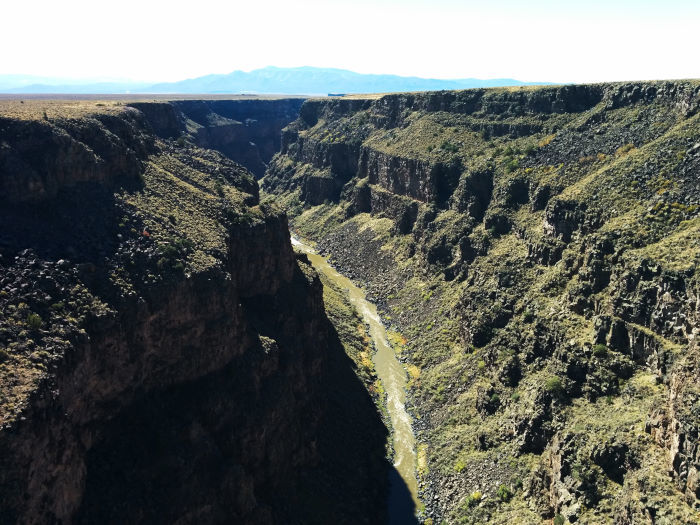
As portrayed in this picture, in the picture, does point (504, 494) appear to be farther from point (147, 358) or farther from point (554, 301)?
point (147, 358)

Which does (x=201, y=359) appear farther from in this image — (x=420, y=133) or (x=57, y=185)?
(x=420, y=133)

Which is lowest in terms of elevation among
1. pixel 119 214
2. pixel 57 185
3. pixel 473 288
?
pixel 473 288

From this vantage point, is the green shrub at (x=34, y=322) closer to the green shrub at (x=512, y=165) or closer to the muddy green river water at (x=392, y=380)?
the muddy green river water at (x=392, y=380)

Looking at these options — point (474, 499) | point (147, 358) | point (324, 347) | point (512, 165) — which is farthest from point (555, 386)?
point (512, 165)

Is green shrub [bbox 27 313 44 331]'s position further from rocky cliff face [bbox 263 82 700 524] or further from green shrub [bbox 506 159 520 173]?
green shrub [bbox 506 159 520 173]

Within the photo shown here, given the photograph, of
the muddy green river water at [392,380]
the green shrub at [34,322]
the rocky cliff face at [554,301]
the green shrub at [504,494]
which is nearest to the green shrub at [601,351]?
the rocky cliff face at [554,301]

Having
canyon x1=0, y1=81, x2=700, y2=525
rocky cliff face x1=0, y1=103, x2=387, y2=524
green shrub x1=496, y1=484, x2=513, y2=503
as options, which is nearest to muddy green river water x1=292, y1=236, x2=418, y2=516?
canyon x1=0, y1=81, x2=700, y2=525

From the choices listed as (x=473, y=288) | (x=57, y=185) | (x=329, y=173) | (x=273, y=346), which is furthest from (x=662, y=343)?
(x=329, y=173)
